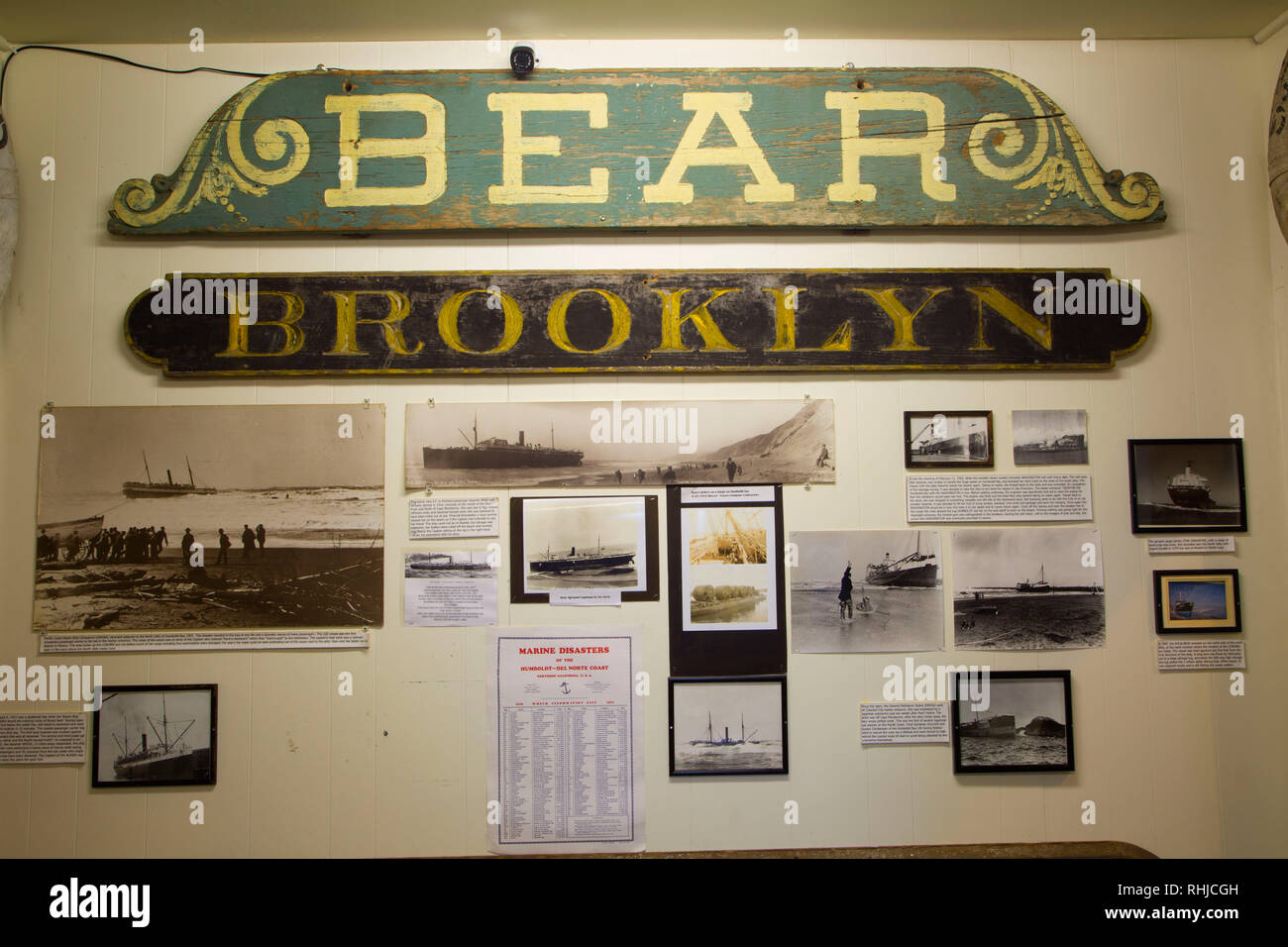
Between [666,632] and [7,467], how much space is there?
228cm

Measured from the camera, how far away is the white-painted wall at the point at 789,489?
103 inches

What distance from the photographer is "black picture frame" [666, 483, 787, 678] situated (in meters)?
2.66

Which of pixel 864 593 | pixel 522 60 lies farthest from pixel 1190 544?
pixel 522 60

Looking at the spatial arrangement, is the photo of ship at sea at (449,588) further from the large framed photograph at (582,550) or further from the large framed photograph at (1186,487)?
the large framed photograph at (1186,487)

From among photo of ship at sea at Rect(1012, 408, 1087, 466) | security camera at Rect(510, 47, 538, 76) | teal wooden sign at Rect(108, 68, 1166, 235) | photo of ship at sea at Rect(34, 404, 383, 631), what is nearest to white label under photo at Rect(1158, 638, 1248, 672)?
photo of ship at sea at Rect(1012, 408, 1087, 466)

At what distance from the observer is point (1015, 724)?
8.74ft

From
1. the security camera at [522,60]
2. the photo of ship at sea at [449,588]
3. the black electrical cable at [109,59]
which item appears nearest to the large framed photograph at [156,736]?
the photo of ship at sea at [449,588]

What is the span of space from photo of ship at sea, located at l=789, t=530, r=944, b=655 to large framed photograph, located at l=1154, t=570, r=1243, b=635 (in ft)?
2.49

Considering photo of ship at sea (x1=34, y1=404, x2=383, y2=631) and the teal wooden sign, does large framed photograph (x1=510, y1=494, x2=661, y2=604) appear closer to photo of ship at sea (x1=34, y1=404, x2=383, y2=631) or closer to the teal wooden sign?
photo of ship at sea (x1=34, y1=404, x2=383, y2=631)

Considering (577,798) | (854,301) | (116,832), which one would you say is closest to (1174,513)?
(854,301)

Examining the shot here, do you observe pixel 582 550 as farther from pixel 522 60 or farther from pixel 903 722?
pixel 522 60

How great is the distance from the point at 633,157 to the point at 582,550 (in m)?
1.35

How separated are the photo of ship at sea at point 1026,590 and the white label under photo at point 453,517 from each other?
1.58 m

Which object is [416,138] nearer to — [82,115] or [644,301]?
[644,301]
